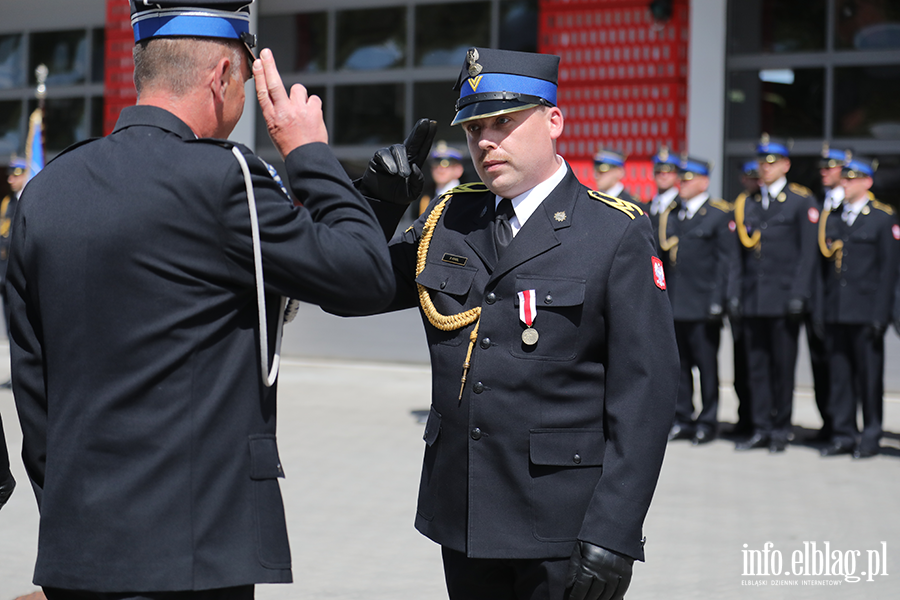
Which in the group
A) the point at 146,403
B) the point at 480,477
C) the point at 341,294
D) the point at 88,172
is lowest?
the point at 480,477

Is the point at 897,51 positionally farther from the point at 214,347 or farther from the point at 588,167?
the point at 214,347

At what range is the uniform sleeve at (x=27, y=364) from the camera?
1848 millimetres

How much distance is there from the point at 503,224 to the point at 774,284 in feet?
18.3

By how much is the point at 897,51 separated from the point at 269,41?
734cm

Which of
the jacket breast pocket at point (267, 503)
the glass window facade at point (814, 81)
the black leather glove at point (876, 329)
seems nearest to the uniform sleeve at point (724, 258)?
the black leather glove at point (876, 329)

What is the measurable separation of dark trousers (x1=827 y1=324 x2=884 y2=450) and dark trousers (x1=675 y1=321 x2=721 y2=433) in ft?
2.80

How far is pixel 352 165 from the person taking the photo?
1224 cm

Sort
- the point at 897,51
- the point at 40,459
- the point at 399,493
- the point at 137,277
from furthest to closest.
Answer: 1. the point at 897,51
2. the point at 399,493
3. the point at 40,459
4. the point at 137,277

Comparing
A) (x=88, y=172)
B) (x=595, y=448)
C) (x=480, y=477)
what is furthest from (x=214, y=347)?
(x=595, y=448)

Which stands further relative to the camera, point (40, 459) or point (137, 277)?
point (40, 459)

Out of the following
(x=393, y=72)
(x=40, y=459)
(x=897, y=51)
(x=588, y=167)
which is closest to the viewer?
(x=40, y=459)

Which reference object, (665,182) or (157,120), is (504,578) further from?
(665,182)

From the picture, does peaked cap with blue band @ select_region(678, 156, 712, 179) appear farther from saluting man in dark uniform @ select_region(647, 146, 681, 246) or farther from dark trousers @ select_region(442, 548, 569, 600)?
dark trousers @ select_region(442, 548, 569, 600)

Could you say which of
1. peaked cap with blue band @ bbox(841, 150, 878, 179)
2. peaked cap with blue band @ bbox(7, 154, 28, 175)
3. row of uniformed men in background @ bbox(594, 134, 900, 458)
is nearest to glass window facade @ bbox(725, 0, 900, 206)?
row of uniformed men in background @ bbox(594, 134, 900, 458)
